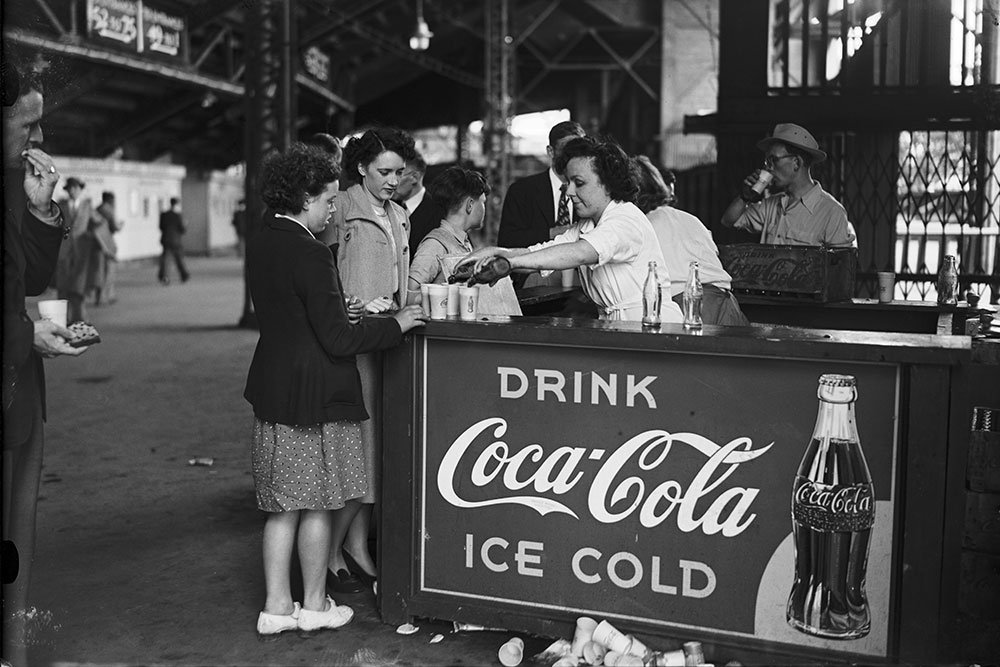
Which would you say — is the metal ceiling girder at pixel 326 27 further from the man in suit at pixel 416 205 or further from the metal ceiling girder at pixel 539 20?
the man in suit at pixel 416 205

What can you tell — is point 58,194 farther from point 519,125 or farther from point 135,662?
point 519,125

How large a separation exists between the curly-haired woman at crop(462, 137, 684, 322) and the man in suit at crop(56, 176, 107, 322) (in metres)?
10.3

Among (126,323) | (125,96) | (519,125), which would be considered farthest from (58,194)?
(519,125)

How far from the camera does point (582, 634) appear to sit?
13.0 feet

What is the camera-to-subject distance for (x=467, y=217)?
509 cm

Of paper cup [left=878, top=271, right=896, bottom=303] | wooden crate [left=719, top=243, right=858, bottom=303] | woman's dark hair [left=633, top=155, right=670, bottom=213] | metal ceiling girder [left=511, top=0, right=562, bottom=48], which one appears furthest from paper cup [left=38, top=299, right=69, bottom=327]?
metal ceiling girder [left=511, top=0, right=562, bottom=48]

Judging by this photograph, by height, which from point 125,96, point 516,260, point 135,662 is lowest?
point 135,662

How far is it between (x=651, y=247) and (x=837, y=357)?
1.06m

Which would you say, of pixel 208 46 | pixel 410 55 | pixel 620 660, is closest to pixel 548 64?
pixel 410 55

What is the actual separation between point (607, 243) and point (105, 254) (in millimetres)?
13746

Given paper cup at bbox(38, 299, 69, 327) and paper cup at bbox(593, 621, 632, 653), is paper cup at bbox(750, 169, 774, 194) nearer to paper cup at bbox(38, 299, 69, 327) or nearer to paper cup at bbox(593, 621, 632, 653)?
paper cup at bbox(593, 621, 632, 653)

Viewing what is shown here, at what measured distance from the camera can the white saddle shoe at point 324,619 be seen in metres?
4.27

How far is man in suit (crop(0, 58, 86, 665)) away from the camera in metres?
3.48

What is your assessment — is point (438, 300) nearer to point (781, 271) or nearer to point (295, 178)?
point (295, 178)
